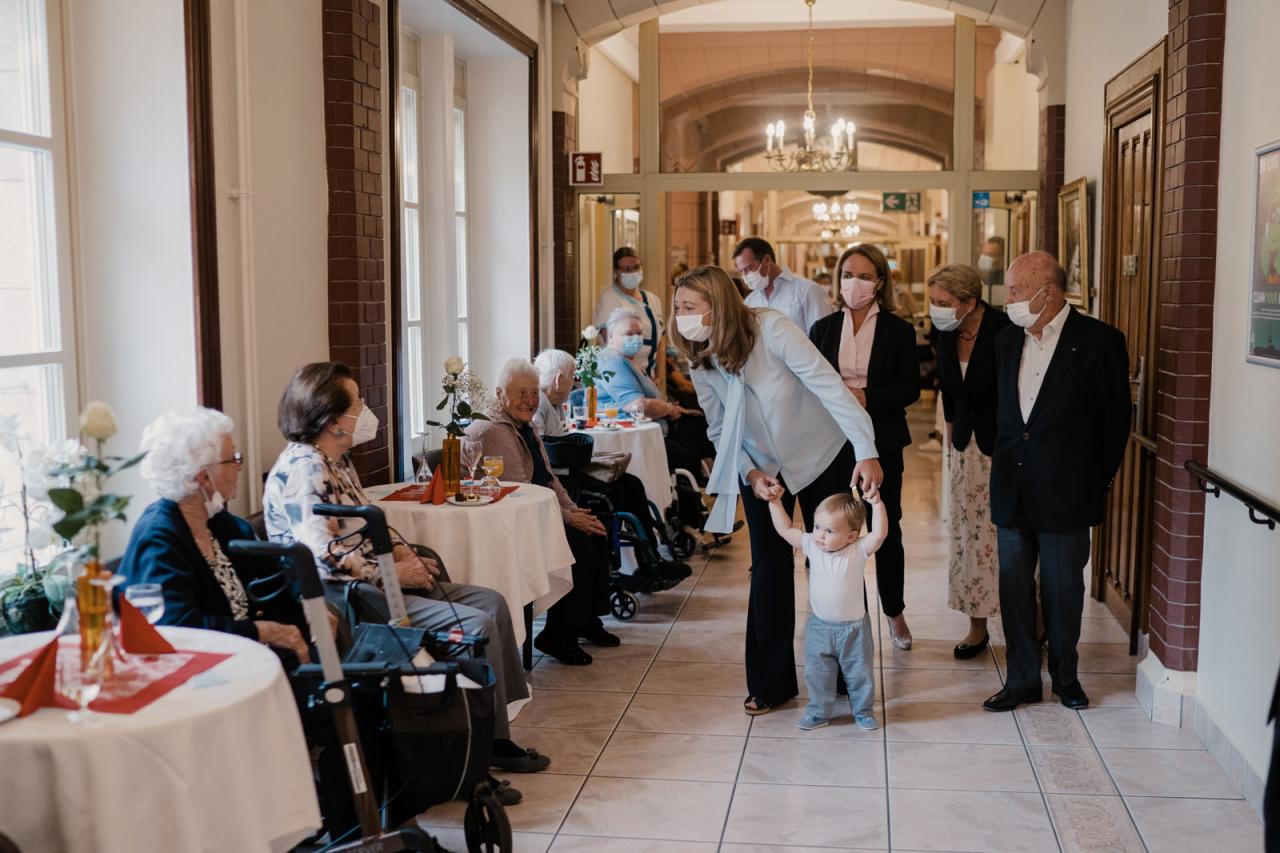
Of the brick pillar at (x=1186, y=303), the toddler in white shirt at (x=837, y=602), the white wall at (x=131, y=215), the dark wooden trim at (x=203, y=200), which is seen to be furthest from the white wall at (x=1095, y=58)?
the white wall at (x=131, y=215)

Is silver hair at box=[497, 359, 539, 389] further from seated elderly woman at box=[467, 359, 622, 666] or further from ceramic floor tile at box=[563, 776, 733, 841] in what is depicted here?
ceramic floor tile at box=[563, 776, 733, 841]

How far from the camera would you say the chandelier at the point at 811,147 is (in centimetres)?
1065

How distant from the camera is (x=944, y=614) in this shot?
6.46m

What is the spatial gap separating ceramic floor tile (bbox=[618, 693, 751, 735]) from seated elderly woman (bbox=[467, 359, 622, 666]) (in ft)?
1.96

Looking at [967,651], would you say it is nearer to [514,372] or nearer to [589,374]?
[514,372]

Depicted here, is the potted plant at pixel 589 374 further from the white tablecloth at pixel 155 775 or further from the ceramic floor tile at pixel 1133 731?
the white tablecloth at pixel 155 775

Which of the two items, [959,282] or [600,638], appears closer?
[959,282]

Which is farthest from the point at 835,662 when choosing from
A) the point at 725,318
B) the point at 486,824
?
the point at 486,824

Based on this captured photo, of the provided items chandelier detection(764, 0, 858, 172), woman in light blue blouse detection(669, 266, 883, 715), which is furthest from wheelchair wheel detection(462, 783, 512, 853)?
chandelier detection(764, 0, 858, 172)

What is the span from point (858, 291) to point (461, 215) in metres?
3.80

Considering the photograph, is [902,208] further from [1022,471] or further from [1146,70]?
[1022,471]

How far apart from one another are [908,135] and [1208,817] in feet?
27.9

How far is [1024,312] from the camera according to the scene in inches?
187

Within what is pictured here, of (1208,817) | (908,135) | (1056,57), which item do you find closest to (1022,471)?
(1208,817)
